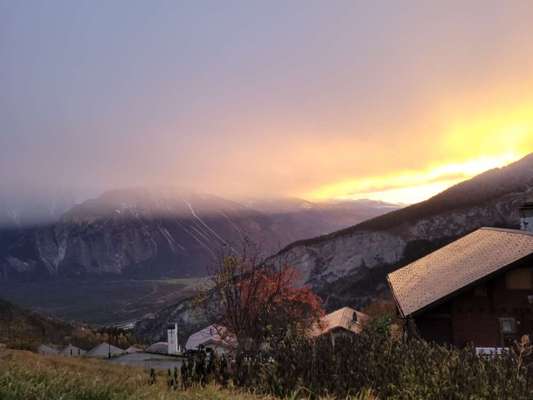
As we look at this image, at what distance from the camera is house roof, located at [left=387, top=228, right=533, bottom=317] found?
820 inches

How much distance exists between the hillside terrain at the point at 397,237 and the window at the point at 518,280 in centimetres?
6412

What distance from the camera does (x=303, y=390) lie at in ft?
26.4

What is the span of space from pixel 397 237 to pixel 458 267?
3365 inches

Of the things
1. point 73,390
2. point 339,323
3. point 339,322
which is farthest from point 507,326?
point 339,322

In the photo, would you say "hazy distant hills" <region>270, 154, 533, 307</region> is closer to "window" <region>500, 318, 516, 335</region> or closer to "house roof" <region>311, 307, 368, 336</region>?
"house roof" <region>311, 307, 368, 336</region>

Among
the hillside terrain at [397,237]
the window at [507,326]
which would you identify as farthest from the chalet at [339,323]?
the hillside terrain at [397,237]

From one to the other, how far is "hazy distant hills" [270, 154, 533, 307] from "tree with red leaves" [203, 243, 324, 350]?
52165 millimetres

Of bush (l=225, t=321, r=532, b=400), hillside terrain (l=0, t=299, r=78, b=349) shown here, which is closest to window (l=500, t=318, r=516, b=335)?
bush (l=225, t=321, r=532, b=400)

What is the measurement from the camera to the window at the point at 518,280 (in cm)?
2123

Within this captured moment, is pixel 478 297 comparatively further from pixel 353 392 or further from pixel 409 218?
pixel 409 218

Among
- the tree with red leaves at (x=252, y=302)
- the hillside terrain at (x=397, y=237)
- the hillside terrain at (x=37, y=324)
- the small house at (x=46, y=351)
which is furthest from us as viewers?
the hillside terrain at (x=37, y=324)

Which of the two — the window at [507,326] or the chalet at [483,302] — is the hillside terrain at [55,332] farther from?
the window at [507,326]

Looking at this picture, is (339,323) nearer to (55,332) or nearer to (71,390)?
(71,390)

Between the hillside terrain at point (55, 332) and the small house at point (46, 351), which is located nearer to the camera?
the small house at point (46, 351)
